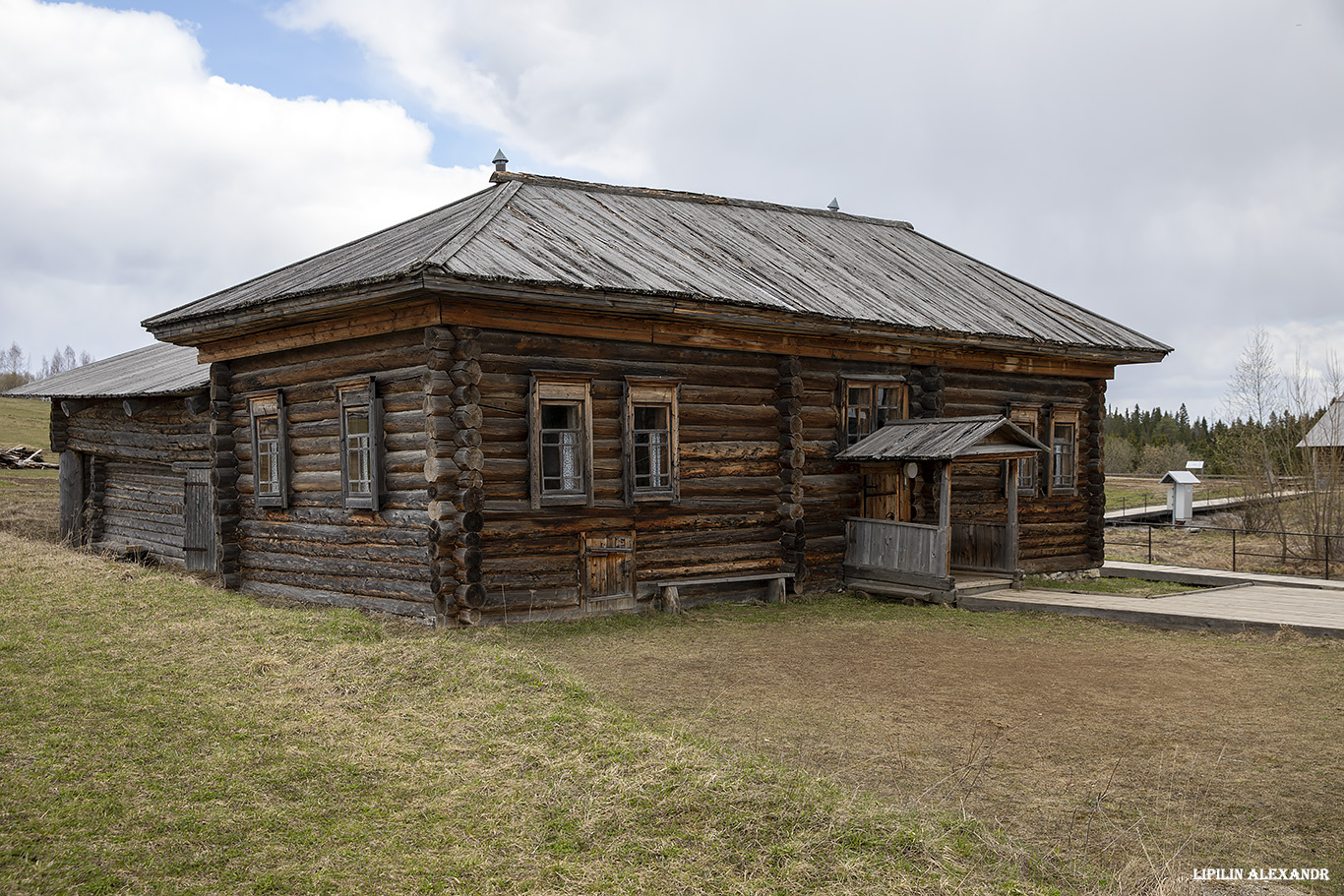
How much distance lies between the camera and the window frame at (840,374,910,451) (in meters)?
15.4

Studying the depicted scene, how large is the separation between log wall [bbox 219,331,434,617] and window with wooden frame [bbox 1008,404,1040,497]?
10.9 m

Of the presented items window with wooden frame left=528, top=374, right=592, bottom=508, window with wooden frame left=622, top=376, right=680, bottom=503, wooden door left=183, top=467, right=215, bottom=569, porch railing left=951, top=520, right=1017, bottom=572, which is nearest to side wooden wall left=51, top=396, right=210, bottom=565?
wooden door left=183, top=467, right=215, bottom=569

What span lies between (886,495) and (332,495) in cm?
871

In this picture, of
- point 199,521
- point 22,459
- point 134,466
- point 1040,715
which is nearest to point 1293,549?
point 1040,715

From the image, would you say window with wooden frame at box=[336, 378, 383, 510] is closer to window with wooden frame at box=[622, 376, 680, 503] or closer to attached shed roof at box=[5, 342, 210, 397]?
window with wooden frame at box=[622, 376, 680, 503]

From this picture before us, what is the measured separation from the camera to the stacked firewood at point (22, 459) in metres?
33.3

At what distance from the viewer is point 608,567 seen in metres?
12.8

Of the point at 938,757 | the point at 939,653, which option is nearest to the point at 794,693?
the point at 938,757

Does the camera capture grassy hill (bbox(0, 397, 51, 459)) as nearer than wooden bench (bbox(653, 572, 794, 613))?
No

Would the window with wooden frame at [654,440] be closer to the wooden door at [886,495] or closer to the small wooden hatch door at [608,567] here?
the small wooden hatch door at [608,567]

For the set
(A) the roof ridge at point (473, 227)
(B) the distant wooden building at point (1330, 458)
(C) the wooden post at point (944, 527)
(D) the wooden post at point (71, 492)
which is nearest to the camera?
(A) the roof ridge at point (473, 227)

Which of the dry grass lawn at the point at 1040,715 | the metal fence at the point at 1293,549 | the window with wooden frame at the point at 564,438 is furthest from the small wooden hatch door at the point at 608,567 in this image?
the metal fence at the point at 1293,549

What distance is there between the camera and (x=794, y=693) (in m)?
8.69

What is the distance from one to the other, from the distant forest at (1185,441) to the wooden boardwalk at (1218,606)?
44.6 ft
